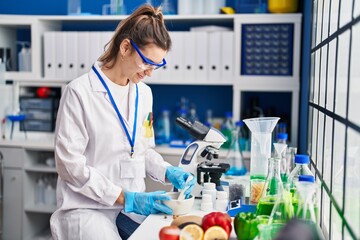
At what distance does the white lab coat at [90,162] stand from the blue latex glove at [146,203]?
0.20 feet

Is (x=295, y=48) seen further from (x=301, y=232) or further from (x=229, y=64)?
(x=301, y=232)

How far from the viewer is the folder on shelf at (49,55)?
3.60 m

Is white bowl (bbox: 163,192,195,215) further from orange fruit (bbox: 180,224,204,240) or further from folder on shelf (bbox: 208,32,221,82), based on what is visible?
folder on shelf (bbox: 208,32,221,82)

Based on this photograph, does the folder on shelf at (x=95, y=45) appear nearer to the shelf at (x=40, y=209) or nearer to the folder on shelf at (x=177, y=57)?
the folder on shelf at (x=177, y=57)

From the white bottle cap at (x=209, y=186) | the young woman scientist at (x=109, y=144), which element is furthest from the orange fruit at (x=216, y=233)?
the white bottle cap at (x=209, y=186)

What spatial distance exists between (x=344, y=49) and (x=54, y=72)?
2.55 meters

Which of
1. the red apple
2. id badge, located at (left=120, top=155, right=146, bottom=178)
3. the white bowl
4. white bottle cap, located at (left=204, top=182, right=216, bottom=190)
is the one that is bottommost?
the white bowl

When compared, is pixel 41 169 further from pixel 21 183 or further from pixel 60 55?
pixel 60 55

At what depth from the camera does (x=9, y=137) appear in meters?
3.67

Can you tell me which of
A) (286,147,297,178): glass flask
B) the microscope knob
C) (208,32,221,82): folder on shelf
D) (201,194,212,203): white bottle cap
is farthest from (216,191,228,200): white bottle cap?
(208,32,221,82): folder on shelf

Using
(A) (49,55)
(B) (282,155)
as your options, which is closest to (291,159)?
(B) (282,155)

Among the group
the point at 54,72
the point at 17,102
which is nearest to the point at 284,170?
the point at 54,72

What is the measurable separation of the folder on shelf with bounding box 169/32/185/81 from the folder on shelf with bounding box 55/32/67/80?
815 millimetres

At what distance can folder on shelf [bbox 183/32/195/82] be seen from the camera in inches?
133
